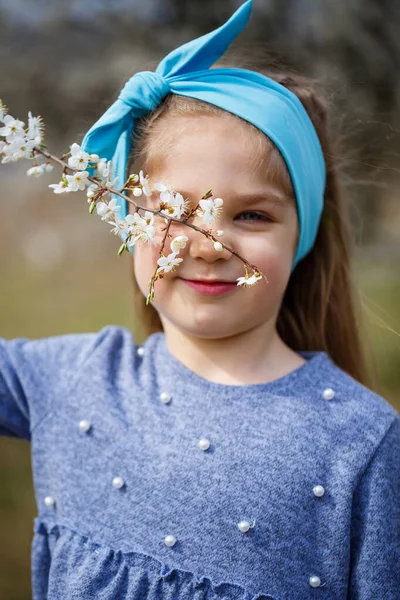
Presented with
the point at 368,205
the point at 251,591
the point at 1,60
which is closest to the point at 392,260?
the point at 368,205

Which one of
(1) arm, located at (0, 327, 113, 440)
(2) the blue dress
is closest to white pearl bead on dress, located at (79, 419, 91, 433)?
(2) the blue dress

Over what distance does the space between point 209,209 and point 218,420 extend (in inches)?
19.9

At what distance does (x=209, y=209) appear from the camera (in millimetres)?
1364

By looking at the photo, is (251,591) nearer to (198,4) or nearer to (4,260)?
(198,4)

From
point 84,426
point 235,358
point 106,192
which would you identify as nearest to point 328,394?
point 235,358

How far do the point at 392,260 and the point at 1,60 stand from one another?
8.37ft

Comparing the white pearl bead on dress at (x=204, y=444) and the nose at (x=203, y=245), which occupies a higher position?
the nose at (x=203, y=245)

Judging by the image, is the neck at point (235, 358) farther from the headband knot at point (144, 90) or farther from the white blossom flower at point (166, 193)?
the headband knot at point (144, 90)

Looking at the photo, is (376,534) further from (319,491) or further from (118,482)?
(118,482)

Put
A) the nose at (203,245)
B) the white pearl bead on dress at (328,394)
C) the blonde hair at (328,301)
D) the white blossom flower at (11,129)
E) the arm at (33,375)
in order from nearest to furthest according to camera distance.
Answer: the white blossom flower at (11,129) → the nose at (203,245) → the white pearl bead on dress at (328,394) → the arm at (33,375) → the blonde hair at (328,301)

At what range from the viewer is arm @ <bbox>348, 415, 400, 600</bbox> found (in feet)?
4.93

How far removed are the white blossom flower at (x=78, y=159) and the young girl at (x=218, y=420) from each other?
19cm

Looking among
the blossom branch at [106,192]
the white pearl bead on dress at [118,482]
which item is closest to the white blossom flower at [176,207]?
the blossom branch at [106,192]

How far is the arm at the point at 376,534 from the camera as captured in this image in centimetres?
150
